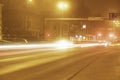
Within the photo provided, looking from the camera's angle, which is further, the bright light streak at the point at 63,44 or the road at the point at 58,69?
the bright light streak at the point at 63,44

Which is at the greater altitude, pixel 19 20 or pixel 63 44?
pixel 19 20

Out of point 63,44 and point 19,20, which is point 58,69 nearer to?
point 63,44

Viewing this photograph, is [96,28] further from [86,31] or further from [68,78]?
[68,78]

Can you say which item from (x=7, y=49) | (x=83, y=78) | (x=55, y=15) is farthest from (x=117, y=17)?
(x=83, y=78)

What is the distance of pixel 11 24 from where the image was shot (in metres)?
63.6

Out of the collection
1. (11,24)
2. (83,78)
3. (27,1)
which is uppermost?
(27,1)

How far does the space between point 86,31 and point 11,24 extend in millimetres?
56590

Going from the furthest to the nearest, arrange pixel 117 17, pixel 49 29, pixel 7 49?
pixel 49 29 → pixel 117 17 → pixel 7 49

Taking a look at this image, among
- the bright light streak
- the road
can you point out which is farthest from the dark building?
the road

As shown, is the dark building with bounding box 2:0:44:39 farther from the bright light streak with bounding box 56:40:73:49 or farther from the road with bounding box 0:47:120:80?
the road with bounding box 0:47:120:80

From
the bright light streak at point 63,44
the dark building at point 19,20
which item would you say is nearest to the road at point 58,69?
the bright light streak at point 63,44

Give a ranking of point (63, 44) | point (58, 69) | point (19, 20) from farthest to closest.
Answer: point (19, 20) → point (63, 44) → point (58, 69)

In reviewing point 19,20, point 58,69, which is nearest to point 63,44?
point 19,20

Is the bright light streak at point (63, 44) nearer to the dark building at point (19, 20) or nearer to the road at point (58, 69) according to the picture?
the dark building at point (19, 20)
